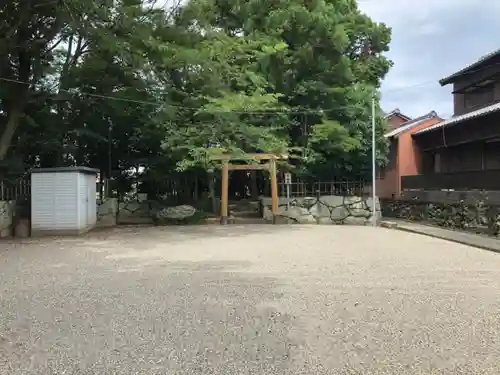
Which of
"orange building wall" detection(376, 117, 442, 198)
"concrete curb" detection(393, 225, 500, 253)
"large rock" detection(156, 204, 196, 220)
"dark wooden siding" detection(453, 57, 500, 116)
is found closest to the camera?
"concrete curb" detection(393, 225, 500, 253)

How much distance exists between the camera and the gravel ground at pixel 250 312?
4.02 meters

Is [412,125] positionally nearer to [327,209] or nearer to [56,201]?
[327,209]

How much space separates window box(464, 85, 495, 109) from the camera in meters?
20.3

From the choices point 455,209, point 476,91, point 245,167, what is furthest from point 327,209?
point 476,91

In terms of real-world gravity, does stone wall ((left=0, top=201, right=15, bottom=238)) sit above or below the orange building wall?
below

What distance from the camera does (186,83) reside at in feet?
57.7

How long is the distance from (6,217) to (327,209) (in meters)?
11.4

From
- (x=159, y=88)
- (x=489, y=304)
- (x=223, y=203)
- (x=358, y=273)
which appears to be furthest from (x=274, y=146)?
(x=489, y=304)

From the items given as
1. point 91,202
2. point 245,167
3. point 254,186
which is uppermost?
point 245,167

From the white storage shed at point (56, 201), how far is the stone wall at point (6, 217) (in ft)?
2.46

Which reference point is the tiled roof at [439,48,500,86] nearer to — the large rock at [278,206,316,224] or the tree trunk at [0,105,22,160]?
the large rock at [278,206,316,224]

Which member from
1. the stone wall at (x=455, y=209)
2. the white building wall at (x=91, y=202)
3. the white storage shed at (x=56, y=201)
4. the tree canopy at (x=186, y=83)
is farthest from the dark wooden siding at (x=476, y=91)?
the white storage shed at (x=56, y=201)

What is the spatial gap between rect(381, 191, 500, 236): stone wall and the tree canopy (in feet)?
7.91

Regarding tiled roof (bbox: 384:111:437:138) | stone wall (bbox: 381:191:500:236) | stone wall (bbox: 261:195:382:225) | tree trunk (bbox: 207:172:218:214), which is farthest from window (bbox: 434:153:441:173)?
tree trunk (bbox: 207:172:218:214)
